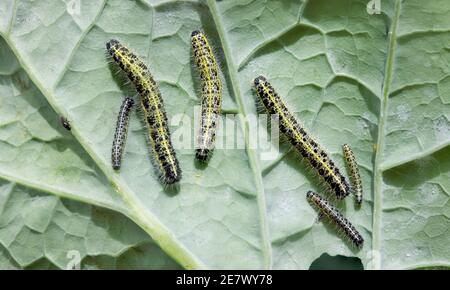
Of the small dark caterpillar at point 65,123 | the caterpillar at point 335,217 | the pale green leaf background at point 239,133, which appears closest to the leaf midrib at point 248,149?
the pale green leaf background at point 239,133

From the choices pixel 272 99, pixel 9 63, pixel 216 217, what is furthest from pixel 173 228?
pixel 9 63

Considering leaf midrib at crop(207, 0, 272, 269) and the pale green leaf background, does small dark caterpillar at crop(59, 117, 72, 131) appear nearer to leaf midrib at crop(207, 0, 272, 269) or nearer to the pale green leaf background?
the pale green leaf background

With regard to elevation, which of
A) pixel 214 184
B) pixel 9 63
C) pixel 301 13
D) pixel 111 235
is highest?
pixel 301 13

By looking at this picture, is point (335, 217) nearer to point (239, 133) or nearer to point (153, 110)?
point (239, 133)

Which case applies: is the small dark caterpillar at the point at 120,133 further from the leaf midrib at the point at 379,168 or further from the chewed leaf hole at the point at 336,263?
the leaf midrib at the point at 379,168

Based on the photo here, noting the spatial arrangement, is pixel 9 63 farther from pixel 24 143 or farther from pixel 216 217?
pixel 216 217

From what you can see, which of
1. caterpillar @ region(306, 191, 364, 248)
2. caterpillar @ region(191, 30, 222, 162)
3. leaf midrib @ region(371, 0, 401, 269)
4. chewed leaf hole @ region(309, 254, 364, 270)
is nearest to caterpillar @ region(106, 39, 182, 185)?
caterpillar @ region(191, 30, 222, 162)
